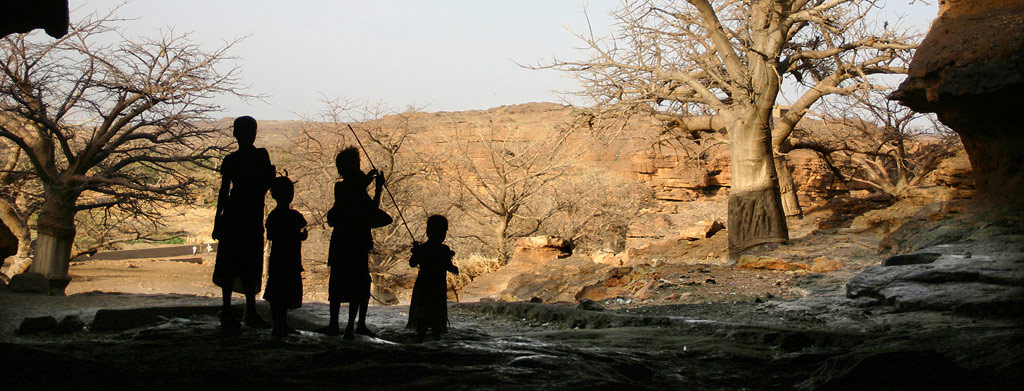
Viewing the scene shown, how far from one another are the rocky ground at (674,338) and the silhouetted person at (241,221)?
0.33m

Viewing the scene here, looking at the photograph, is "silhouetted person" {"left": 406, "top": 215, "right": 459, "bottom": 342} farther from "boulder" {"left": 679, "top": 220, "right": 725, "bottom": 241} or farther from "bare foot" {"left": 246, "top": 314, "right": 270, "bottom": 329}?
"boulder" {"left": 679, "top": 220, "right": 725, "bottom": 241}

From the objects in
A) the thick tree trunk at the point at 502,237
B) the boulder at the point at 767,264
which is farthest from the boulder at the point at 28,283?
Answer: the boulder at the point at 767,264

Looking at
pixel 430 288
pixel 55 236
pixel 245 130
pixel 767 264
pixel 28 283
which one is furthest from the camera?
pixel 55 236

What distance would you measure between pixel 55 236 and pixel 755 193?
14.4 metres

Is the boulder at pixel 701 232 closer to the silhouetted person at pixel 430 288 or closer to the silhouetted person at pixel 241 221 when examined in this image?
the silhouetted person at pixel 430 288

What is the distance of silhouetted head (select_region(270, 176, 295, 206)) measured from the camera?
4535mm

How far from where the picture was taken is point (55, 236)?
51.1 ft

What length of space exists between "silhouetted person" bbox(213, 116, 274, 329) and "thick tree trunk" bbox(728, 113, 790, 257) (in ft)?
35.1

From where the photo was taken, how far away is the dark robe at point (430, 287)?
5012 mm

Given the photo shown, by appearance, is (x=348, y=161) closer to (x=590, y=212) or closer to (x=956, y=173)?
(x=956, y=173)

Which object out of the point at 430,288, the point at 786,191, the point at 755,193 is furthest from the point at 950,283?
the point at 786,191

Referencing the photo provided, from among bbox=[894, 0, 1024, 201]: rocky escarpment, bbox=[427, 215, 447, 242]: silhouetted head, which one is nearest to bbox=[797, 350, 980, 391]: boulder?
bbox=[427, 215, 447, 242]: silhouetted head

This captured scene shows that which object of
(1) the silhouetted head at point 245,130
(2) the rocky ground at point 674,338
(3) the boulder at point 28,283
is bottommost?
(3) the boulder at point 28,283

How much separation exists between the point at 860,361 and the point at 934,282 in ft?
15.1
